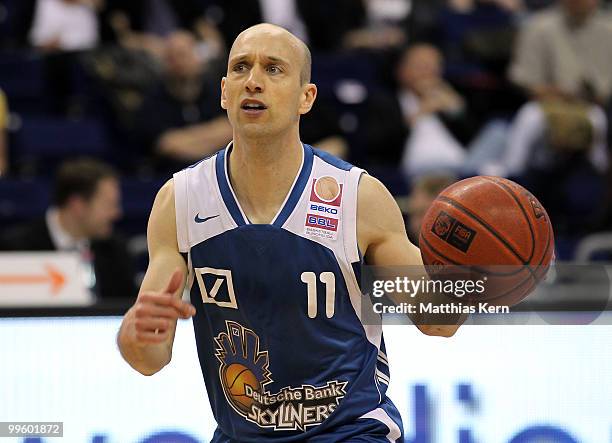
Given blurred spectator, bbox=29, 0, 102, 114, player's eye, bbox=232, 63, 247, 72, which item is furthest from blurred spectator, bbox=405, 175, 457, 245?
player's eye, bbox=232, 63, 247, 72

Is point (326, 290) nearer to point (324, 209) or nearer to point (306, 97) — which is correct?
point (324, 209)

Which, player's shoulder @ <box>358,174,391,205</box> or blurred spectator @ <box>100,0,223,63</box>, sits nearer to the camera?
player's shoulder @ <box>358,174,391,205</box>

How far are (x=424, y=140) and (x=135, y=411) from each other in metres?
4.79

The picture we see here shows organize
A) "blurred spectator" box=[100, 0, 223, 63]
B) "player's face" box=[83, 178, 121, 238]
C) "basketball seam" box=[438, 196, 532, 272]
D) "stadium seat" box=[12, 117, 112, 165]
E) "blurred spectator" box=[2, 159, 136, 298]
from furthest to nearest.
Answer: "blurred spectator" box=[100, 0, 223, 63] < "stadium seat" box=[12, 117, 112, 165] < "player's face" box=[83, 178, 121, 238] < "blurred spectator" box=[2, 159, 136, 298] < "basketball seam" box=[438, 196, 532, 272]

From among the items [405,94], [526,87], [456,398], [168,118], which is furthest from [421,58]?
[456,398]

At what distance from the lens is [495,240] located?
11.3ft

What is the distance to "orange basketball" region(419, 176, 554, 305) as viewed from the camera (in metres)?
3.46

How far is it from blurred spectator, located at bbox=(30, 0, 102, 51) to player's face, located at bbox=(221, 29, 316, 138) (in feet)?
19.9

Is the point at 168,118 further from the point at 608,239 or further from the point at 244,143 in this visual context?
the point at 244,143

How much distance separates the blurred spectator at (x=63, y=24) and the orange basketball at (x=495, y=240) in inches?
254

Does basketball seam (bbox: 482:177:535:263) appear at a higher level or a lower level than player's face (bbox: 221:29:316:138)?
lower

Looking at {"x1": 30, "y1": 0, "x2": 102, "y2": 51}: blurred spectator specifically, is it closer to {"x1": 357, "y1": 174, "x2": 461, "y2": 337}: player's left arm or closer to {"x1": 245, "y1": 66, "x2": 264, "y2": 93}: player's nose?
{"x1": 245, "y1": 66, "x2": 264, "y2": 93}: player's nose

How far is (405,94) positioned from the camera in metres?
9.22

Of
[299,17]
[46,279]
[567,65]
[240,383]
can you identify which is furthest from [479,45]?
[240,383]
